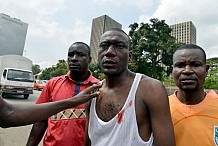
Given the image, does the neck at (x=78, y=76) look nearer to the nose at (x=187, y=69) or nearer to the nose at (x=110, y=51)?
the nose at (x=110, y=51)

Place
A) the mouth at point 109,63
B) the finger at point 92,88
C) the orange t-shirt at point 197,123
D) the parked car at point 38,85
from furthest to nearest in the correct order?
the parked car at point 38,85
the finger at point 92,88
the mouth at point 109,63
the orange t-shirt at point 197,123

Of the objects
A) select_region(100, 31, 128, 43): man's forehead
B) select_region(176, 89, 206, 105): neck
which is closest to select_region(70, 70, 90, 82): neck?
select_region(100, 31, 128, 43): man's forehead

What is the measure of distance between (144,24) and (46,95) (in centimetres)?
2342

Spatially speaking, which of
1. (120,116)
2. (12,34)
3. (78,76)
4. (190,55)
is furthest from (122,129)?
(12,34)

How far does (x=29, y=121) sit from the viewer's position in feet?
4.69

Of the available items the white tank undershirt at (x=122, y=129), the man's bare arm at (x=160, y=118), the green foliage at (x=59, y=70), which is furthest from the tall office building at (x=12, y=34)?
the man's bare arm at (x=160, y=118)

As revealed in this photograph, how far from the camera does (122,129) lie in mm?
1344

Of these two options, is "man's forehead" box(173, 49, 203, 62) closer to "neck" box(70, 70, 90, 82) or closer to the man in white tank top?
the man in white tank top

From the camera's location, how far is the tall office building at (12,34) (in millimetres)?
22750

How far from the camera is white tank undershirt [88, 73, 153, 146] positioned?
1315 mm

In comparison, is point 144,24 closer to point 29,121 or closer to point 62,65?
point 29,121

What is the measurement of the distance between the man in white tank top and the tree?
68.8ft

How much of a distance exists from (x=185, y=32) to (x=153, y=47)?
67.7 feet

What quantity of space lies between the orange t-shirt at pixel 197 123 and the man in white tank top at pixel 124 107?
7.5 inches
